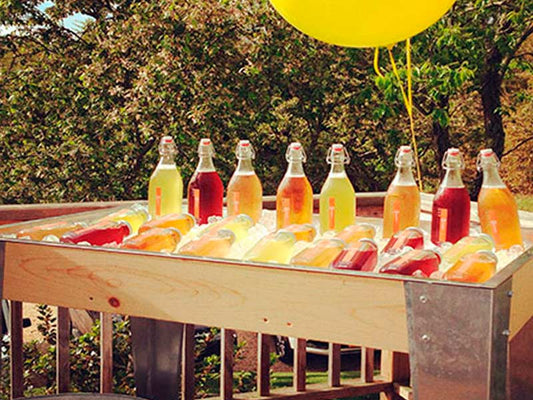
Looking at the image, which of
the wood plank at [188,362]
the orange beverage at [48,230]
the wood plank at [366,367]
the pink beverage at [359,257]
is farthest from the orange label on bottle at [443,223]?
the wood plank at [366,367]

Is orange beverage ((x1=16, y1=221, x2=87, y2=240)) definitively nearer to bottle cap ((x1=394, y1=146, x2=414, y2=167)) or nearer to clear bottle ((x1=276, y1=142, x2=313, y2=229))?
clear bottle ((x1=276, y1=142, x2=313, y2=229))

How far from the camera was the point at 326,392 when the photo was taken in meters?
2.32

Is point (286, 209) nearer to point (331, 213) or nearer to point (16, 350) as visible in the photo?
point (331, 213)

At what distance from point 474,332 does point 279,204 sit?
62 cm

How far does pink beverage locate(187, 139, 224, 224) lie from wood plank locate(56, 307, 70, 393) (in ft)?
1.78

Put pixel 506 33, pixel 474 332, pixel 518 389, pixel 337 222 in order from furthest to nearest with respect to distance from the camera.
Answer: pixel 506 33 < pixel 518 389 < pixel 337 222 < pixel 474 332

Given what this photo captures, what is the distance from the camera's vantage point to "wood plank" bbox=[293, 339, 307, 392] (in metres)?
2.20

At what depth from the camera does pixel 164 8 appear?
585cm

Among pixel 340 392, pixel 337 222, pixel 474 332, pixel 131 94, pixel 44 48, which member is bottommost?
pixel 340 392

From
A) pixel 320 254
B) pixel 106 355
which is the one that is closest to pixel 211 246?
pixel 320 254

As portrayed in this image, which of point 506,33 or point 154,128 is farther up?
point 506,33

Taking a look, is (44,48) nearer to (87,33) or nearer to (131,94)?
(87,33)

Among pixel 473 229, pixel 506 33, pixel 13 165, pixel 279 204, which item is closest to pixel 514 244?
pixel 473 229

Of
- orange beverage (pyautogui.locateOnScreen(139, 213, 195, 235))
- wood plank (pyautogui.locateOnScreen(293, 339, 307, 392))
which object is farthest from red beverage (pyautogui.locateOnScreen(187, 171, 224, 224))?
wood plank (pyautogui.locateOnScreen(293, 339, 307, 392))
